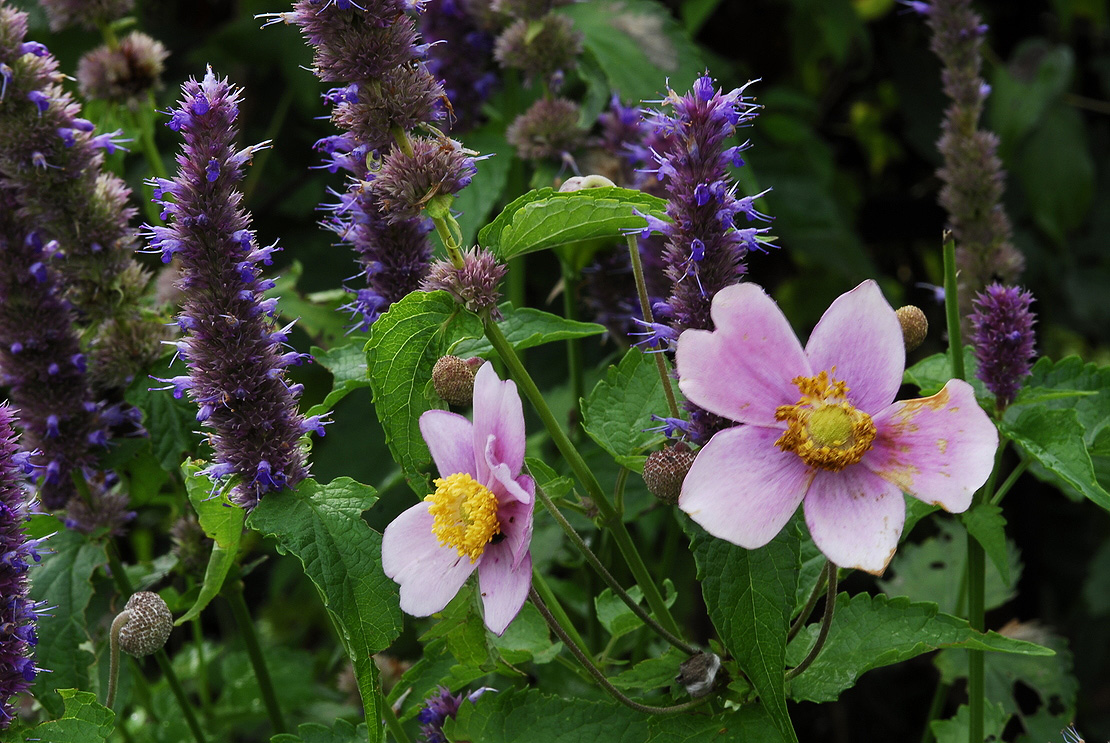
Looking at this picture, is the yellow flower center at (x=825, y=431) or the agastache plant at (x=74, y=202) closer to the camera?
the yellow flower center at (x=825, y=431)

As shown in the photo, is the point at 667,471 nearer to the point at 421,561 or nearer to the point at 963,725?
the point at 421,561

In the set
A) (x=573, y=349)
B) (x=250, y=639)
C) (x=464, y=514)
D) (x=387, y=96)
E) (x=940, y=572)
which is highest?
(x=387, y=96)

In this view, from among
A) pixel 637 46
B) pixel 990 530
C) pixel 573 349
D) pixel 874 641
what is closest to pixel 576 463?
pixel 874 641

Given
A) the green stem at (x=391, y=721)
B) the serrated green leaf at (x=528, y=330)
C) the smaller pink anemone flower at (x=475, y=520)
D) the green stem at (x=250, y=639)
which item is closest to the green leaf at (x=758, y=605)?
the smaller pink anemone flower at (x=475, y=520)

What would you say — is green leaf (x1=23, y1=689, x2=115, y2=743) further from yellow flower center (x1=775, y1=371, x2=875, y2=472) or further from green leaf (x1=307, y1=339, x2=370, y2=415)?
yellow flower center (x1=775, y1=371, x2=875, y2=472)

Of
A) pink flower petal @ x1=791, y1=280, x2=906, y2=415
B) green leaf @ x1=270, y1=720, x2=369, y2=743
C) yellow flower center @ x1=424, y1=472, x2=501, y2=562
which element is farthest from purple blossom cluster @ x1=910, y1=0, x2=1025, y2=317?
green leaf @ x1=270, y1=720, x2=369, y2=743

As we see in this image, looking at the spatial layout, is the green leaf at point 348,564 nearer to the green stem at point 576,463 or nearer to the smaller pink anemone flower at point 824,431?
the green stem at point 576,463

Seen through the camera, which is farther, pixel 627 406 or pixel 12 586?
pixel 627 406
